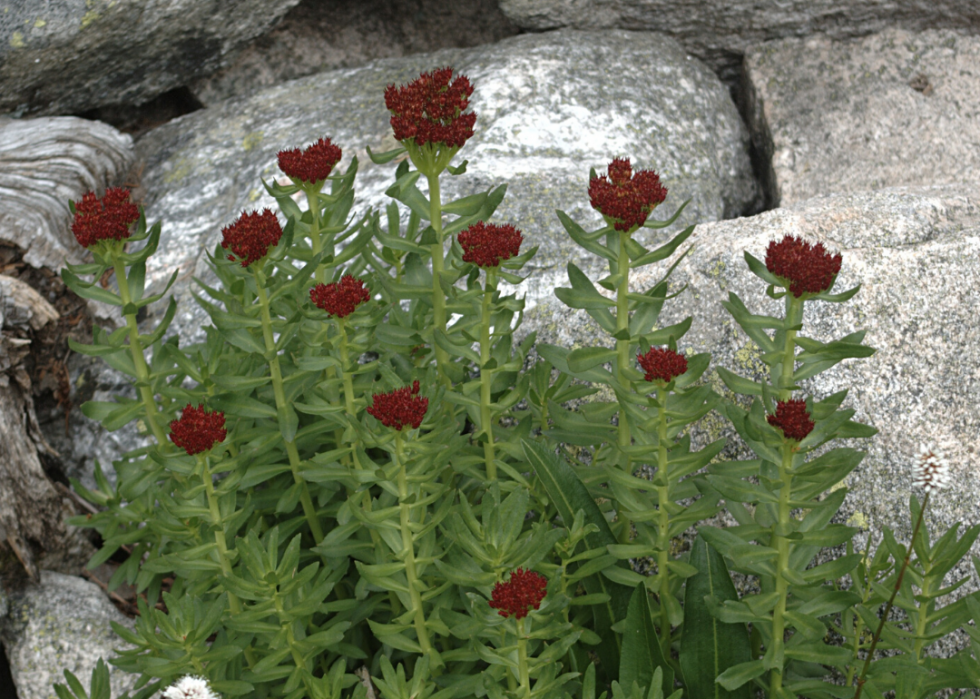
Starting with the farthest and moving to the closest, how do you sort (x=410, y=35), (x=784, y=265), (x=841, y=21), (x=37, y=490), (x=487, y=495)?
(x=410, y=35)
(x=841, y=21)
(x=37, y=490)
(x=487, y=495)
(x=784, y=265)

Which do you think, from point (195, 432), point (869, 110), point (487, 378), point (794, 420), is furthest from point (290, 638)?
point (869, 110)

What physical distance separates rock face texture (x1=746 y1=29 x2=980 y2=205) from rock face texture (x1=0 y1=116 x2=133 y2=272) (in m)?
3.42

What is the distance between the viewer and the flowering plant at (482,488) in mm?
2186

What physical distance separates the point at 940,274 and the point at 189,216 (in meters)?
3.29

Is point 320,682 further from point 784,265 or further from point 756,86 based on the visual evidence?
point 756,86

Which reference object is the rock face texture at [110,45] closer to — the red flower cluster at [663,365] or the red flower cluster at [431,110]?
the red flower cluster at [431,110]

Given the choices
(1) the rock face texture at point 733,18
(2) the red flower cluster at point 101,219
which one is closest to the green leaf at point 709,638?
(2) the red flower cluster at point 101,219

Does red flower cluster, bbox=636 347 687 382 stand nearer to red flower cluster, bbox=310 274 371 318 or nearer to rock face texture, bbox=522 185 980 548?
rock face texture, bbox=522 185 980 548

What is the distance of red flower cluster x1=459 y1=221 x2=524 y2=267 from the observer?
2.35 m

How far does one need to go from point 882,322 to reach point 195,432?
7.48 ft

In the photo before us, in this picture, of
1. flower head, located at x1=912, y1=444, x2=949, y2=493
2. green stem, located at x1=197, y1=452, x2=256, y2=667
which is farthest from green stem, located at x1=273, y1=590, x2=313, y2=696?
flower head, located at x1=912, y1=444, x2=949, y2=493

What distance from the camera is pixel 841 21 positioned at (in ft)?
16.0

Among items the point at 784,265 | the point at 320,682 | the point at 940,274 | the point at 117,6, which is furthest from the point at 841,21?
the point at 320,682

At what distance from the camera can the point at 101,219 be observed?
2.52 meters
